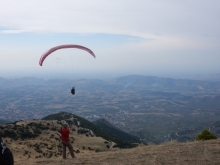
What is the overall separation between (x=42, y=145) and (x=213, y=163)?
19.5m

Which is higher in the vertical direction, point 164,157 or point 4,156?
point 4,156

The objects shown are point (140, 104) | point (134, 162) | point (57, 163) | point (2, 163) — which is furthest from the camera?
point (140, 104)

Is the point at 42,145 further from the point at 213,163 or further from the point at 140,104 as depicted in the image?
the point at 140,104

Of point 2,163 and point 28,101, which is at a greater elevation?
point 2,163

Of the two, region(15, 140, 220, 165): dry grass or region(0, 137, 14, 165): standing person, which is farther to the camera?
region(15, 140, 220, 165): dry grass

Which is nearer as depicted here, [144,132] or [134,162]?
[134,162]

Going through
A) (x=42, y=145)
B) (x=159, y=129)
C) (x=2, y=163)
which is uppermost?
(x=2, y=163)

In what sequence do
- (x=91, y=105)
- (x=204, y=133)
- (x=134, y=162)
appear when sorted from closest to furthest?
(x=134, y=162), (x=204, y=133), (x=91, y=105)

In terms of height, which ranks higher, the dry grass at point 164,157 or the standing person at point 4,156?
the standing person at point 4,156

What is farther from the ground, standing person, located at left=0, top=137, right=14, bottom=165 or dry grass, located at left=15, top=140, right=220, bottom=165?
standing person, located at left=0, top=137, right=14, bottom=165

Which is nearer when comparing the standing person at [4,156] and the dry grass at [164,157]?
the standing person at [4,156]

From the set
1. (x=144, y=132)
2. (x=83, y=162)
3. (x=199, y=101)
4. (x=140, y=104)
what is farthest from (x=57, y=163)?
(x=199, y=101)

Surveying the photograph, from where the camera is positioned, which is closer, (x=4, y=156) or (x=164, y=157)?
(x=4, y=156)

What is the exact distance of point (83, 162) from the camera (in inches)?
426
